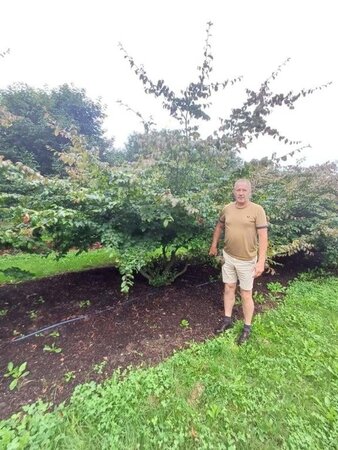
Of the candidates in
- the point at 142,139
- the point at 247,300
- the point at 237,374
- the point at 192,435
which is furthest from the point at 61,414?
the point at 142,139

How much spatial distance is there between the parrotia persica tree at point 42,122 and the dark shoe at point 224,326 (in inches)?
300

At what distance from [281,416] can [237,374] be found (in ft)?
1.31

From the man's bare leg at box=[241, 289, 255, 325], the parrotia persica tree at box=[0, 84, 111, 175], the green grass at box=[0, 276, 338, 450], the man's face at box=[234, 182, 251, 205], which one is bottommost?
the green grass at box=[0, 276, 338, 450]

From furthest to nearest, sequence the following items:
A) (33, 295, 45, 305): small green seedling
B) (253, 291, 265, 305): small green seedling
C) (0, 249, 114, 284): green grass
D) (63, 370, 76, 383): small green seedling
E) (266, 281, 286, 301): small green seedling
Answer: (0, 249, 114, 284): green grass
(266, 281, 286, 301): small green seedling
(253, 291, 265, 305): small green seedling
(33, 295, 45, 305): small green seedling
(63, 370, 76, 383): small green seedling

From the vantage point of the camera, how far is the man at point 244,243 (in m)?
2.34

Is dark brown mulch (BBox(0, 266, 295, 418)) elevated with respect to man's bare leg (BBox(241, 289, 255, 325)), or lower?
lower

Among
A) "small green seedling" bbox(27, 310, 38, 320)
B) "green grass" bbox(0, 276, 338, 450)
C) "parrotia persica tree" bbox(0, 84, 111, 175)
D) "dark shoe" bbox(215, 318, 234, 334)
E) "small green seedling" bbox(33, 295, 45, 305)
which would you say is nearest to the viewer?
"green grass" bbox(0, 276, 338, 450)

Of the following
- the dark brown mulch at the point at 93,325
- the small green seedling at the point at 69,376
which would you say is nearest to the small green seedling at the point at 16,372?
the dark brown mulch at the point at 93,325

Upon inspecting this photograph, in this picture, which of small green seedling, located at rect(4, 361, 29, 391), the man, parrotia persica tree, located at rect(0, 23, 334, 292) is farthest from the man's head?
small green seedling, located at rect(4, 361, 29, 391)

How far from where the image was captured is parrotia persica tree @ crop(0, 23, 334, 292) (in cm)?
236

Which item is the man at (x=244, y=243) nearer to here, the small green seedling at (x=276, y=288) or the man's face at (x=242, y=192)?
the man's face at (x=242, y=192)

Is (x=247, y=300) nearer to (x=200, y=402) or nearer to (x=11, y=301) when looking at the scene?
(x=200, y=402)

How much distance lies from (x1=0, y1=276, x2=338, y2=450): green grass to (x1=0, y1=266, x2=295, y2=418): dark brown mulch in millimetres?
187

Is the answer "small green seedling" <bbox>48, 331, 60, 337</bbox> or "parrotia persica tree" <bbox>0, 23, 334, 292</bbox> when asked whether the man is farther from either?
"small green seedling" <bbox>48, 331, 60, 337</bbox>
